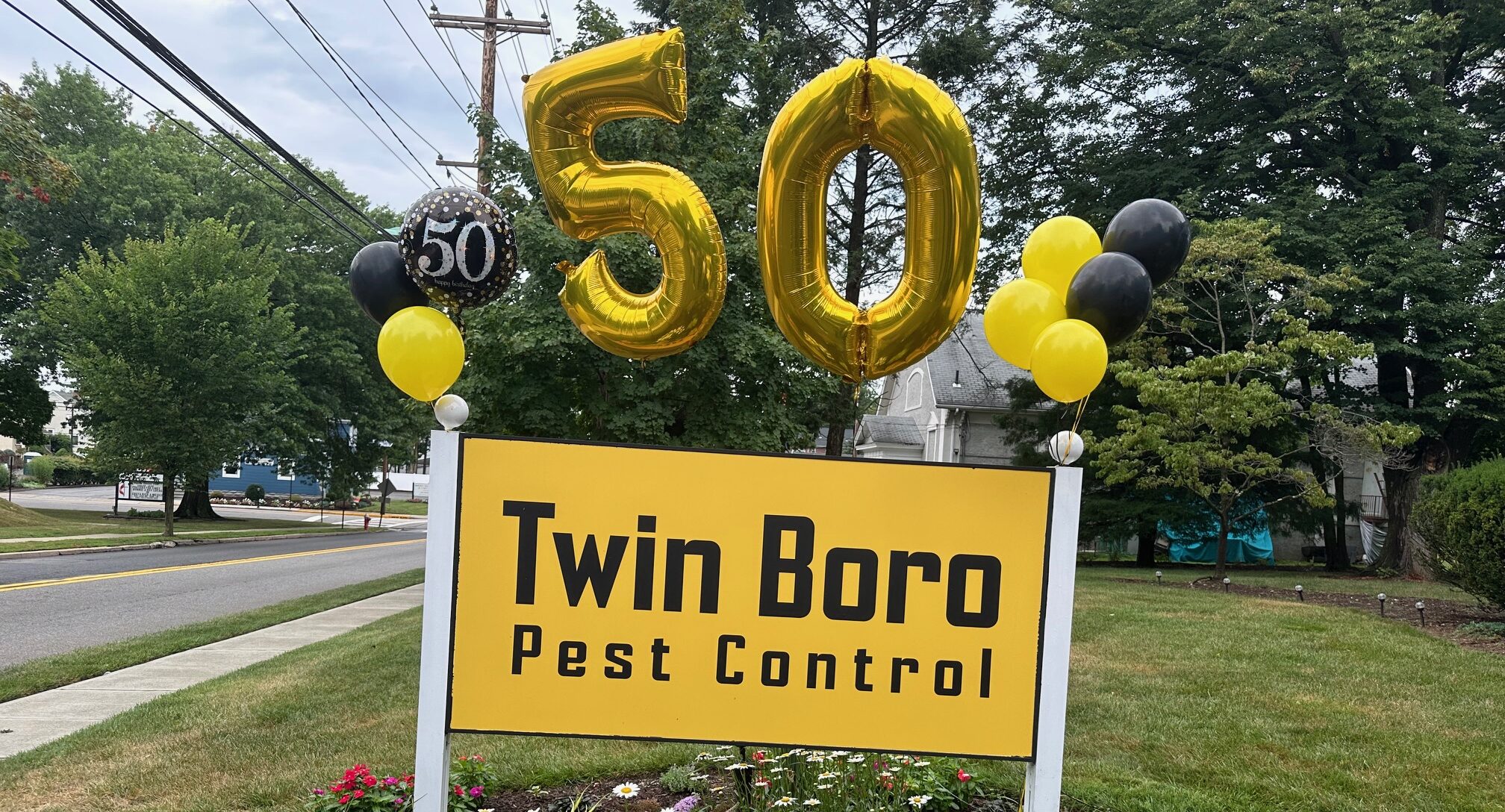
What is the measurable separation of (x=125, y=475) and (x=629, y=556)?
2614cm

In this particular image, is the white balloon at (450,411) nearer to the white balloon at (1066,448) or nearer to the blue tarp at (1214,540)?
the white balloon at (1066,448)

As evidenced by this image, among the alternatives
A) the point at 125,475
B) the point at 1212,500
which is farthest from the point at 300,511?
the point at 1212,500

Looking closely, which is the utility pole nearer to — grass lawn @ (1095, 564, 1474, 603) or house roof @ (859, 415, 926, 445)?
grass lawn @ (1095, 564, 1474, 603)

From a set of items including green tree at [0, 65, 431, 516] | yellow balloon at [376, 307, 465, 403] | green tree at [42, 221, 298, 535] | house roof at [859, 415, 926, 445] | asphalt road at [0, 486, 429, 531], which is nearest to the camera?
yellow balloon at [376, 307, 465, 403]

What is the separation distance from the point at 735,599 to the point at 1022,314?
4.46 feet

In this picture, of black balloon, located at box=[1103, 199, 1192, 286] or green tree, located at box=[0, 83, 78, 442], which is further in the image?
green tree, located at box=[0, 83, 78, 442]

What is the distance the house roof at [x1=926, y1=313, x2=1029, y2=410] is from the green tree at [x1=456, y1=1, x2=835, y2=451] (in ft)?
49.3

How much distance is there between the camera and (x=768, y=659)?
2941 millimetres

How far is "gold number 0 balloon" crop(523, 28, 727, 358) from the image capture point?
3229mm

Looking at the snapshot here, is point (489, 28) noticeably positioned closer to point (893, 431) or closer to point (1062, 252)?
point (1062, 252)

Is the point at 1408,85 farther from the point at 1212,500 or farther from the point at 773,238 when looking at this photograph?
the point at 773,238

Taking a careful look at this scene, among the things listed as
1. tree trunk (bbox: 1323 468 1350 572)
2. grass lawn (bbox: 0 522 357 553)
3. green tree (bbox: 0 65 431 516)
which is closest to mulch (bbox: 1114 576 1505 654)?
tree trunk (bbox: 1323 468 1350 572)

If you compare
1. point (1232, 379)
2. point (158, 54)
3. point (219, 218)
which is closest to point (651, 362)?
point (158, 54)

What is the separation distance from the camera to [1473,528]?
28.7 ft
